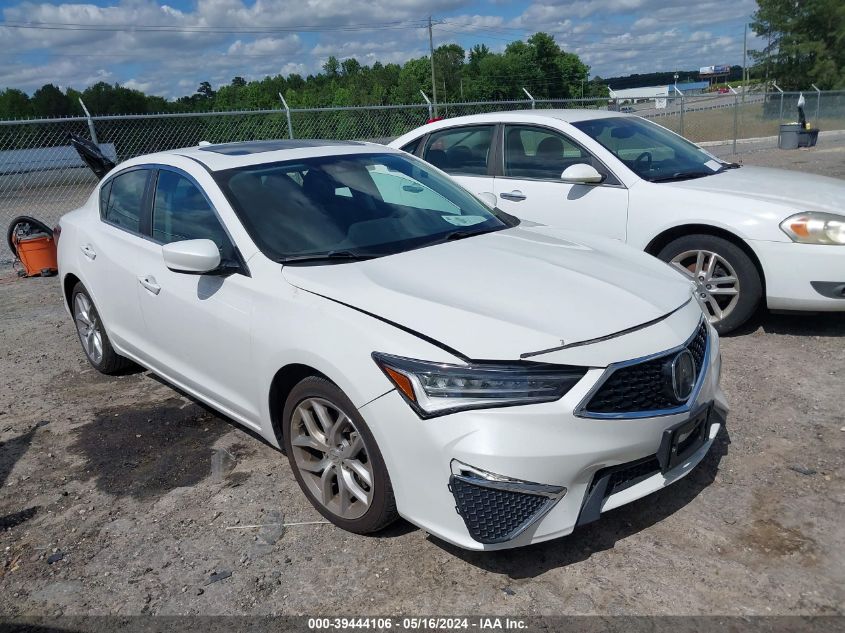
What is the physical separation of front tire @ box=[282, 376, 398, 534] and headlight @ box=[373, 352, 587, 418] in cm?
32

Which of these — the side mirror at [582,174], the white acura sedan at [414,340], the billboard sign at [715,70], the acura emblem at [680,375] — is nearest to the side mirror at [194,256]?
the white acura sedan at [414,340]

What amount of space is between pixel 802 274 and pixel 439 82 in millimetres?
79308

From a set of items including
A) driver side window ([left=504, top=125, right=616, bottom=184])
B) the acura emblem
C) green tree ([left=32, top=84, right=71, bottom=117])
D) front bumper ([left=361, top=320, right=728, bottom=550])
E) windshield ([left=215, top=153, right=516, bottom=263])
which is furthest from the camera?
green tree ([left=32, top=84, right=71, bottom=117])

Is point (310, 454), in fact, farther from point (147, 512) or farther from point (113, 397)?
point (113, 397)

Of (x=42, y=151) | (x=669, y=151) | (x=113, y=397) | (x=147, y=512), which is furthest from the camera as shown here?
(x=42, y=151)

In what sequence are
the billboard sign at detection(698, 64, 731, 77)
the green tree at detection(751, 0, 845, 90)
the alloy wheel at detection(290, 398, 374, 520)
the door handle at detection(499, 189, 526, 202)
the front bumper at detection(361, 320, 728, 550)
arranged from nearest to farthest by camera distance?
the front bumper at detection(361, 320, 728, 550)
the alloy wheel at detection(290, 398, 374, 520)
the door handle at detection(499, 189, 526, 202)
the green tree at detection(751, 0, 845, 90)
the billboard sign at detection(698, 64, 731, 77)

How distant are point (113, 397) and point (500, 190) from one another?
3492 millimetres

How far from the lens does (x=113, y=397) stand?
501cm

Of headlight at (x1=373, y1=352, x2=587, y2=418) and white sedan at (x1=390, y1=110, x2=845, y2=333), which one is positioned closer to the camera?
headlight at (x1=373, y1=352, x2=587, y2=418)

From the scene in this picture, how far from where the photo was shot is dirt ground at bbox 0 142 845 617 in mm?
2744

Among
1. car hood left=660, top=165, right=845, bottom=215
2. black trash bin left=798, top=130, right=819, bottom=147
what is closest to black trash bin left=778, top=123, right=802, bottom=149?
black trash bin left=798, top=130, right=819, bottom=147

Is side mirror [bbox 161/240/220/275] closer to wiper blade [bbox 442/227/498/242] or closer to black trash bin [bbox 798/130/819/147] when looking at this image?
wiper blade [bbox 442/227/498/242]

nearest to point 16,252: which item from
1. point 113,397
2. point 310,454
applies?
point 113,397

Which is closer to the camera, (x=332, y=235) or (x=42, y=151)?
(x=332, y=235)
